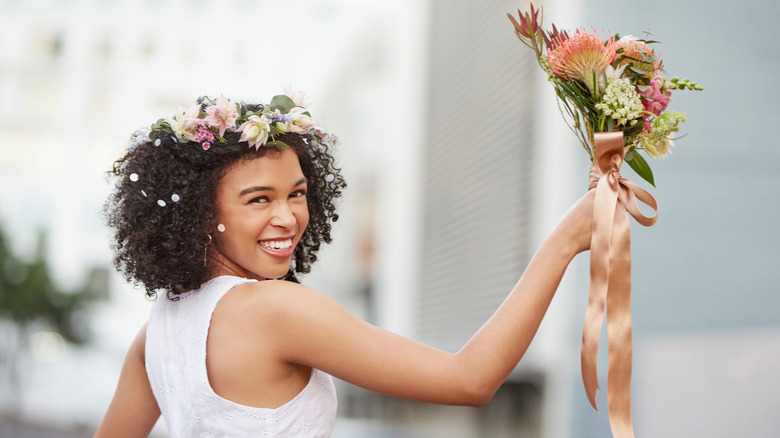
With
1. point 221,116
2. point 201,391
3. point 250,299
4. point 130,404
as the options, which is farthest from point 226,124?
point 130,404

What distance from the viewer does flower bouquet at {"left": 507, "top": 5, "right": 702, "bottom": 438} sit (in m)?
1.95

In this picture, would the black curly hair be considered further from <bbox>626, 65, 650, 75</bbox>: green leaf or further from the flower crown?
<bbox>626, 65, 650, 75</bbox>: green leaf

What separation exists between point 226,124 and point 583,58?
2.84 ft

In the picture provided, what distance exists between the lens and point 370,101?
30.4 metres

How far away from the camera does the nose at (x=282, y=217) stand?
2.04 metres

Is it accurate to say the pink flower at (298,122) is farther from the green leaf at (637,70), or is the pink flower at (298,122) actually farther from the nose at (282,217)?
the green leaf at (637,70)

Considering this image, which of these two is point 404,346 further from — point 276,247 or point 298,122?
point 298,122

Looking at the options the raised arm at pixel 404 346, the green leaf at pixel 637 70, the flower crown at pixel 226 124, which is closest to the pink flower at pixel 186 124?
the flower crown at pixel 226 124

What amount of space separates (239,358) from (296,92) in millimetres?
760

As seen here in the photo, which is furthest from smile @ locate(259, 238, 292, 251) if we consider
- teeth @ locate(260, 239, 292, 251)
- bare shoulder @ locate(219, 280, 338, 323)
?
bare shoulder @ locate(219, 280, 338, 323)

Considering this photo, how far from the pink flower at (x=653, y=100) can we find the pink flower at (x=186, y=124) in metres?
1.09

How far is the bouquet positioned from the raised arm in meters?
0.38

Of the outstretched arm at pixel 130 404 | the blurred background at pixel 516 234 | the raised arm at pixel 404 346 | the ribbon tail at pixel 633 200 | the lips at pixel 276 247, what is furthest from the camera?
the blurred background at pixel 516 234

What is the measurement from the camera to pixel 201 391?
76.9 inches
